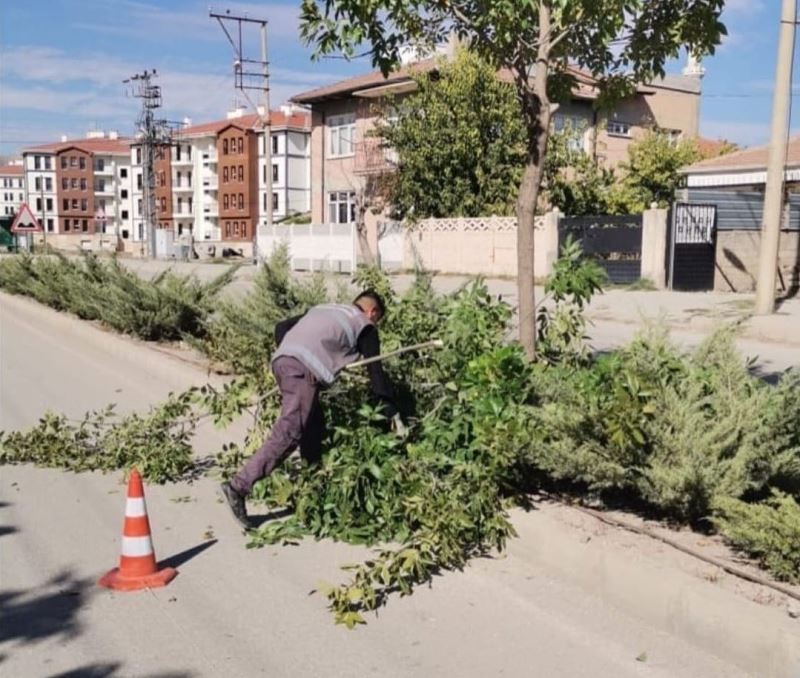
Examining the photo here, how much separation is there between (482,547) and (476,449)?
514 mm

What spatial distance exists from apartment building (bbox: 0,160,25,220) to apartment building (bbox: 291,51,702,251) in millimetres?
128400

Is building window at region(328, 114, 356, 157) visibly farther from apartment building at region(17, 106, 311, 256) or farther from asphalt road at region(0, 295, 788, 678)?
asphalt road at region(0, 295, 788, 678)

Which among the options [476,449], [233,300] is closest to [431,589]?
[476,449]

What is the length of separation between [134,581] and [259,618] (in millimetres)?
759

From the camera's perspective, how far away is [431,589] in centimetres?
441

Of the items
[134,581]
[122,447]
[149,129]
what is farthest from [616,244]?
[149,129]

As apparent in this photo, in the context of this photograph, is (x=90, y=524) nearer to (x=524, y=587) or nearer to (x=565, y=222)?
(x=524, y=587)

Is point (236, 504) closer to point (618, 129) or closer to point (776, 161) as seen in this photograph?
point (776, 161)

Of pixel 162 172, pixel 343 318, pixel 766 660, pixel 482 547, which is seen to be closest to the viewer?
pixel 766 660

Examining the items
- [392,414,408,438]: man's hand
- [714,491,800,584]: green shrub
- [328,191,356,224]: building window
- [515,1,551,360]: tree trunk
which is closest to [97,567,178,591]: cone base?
[392,414,408,438]: man's hand

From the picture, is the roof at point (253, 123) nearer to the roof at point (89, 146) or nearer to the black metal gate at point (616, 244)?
the roof at point (89, 146)

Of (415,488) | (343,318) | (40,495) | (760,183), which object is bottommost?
(40,495)

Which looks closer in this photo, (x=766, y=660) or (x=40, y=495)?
(x=766, y=660)

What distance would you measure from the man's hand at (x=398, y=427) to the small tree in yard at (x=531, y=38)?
1208 mm
